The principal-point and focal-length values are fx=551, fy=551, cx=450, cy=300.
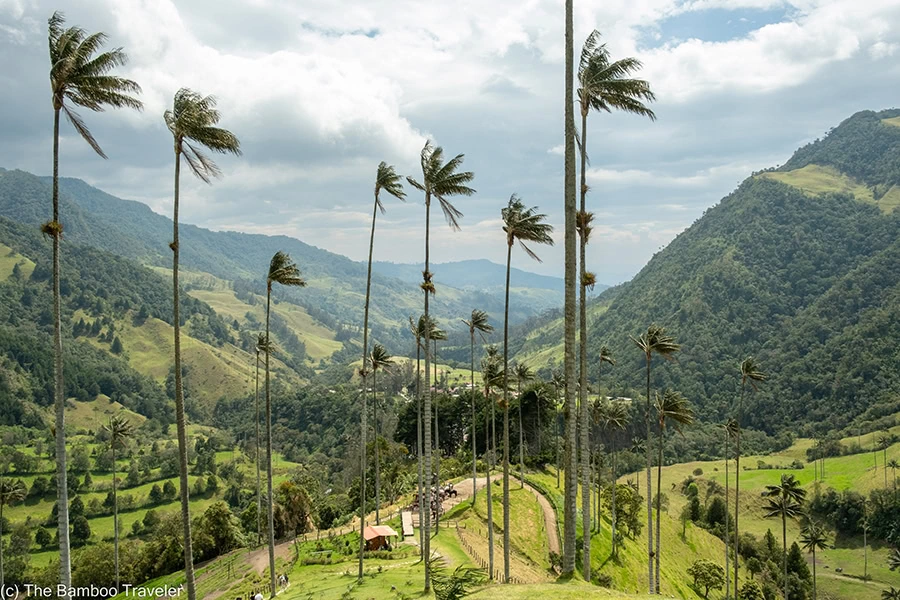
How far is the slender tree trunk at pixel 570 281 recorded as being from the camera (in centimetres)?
1858

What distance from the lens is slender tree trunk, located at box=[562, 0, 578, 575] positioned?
61.0 feet

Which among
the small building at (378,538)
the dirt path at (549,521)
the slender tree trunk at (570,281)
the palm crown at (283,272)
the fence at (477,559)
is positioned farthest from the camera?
the dirt path at (549,521)

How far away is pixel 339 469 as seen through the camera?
150500 millimetres

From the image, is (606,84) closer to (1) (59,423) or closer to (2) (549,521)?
(1) (59,423)

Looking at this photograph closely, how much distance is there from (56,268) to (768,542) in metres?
106

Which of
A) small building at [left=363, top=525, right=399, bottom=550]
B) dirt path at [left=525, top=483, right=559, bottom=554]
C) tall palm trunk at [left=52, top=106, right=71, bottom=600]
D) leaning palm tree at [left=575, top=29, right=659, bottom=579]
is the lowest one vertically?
dirt path at [left=525, top=483, right=559, bottom=554]

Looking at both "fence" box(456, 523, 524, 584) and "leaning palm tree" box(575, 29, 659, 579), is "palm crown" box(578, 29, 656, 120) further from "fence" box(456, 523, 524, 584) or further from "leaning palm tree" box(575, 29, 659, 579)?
"fence" box(456, 523, 524, 584)

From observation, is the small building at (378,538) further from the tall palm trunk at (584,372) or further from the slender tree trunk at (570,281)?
the slender tree trunk at (570,281)

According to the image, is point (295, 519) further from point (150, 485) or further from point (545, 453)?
point (150, 485)

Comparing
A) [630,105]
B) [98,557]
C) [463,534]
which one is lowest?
[98,557]

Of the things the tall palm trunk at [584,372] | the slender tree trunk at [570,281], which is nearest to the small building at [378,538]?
the tall palm trunk at [584,372]

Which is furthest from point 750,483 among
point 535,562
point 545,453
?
point 535,562

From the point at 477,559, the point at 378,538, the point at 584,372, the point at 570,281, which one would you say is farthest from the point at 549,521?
the point at 570,281

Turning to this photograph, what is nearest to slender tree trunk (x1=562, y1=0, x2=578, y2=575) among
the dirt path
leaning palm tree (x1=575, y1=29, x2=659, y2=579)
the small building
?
leaning palm tree (x1=575, y1=29, x2=659, y2=579)
